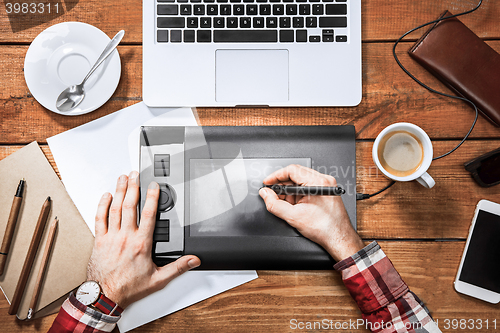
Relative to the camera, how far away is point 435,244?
0.71m

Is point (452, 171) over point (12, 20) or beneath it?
beneath

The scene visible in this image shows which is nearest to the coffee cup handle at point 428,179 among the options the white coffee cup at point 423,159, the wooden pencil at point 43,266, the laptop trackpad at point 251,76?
the white coffee cup at point 423,159

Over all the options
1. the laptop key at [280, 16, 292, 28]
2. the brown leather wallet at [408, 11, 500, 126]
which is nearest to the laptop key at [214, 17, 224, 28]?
the laptop key at [280, 16, 292, 28]

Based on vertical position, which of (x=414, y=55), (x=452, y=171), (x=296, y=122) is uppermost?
(x=414, y=55)

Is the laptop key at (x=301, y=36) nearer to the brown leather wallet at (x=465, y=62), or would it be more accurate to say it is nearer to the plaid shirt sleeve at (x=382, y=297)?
the brown leather wallet at (x=465, y=62)

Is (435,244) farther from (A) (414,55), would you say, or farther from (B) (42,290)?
(B) (42,290)

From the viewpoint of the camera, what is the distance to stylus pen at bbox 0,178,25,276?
0.68 meters

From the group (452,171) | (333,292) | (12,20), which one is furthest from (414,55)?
(12,20)

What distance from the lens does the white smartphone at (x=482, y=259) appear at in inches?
26.9

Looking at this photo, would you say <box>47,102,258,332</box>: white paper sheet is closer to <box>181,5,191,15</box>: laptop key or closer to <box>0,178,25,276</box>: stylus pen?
<box>0,178,25,276</box>: stylus pen

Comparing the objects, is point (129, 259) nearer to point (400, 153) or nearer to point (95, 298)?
point (95, 298)

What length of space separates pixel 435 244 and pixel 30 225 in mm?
882

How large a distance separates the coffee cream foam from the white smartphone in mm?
192

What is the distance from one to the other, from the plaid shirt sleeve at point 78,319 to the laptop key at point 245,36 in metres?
0.60
